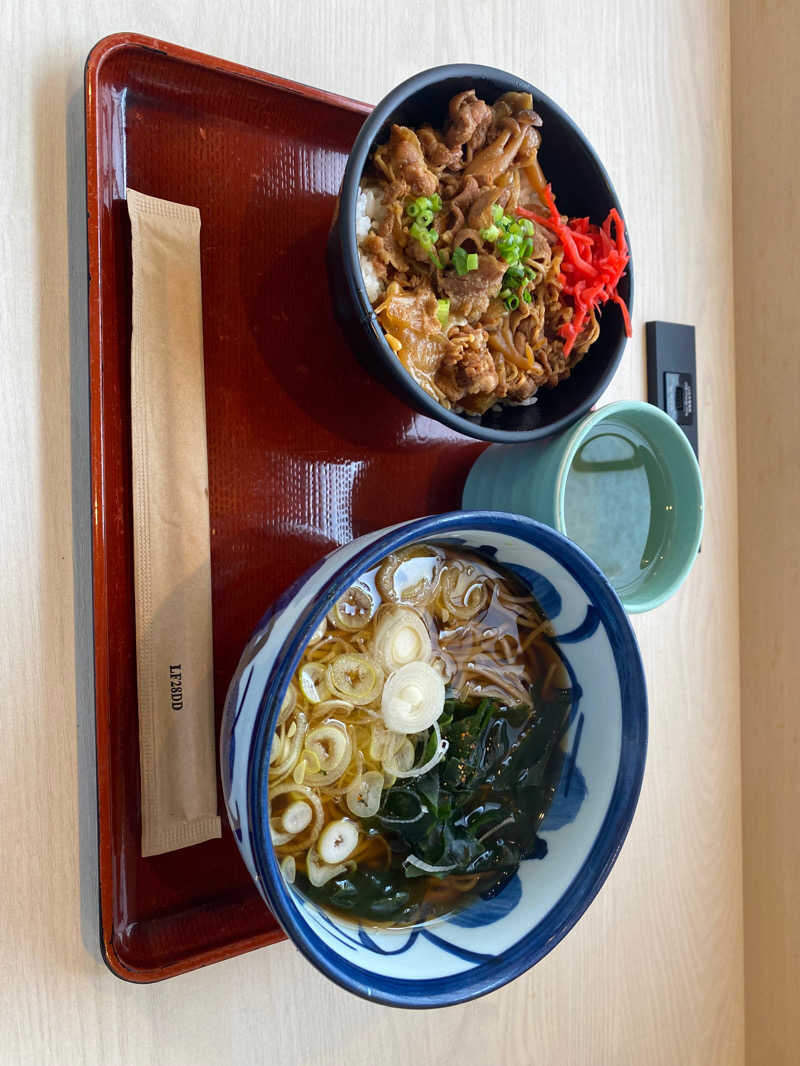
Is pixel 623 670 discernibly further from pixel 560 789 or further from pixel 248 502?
pixel 248 502

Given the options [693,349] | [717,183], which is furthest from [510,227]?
[717,183]

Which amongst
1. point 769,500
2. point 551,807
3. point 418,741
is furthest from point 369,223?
point 769,500

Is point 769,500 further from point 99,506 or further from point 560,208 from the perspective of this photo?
point 99,506

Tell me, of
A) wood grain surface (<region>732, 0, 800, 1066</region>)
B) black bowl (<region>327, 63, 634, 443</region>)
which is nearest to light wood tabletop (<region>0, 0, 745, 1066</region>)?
wood grain surface (<region>732, 0, 800, 1066</region>)

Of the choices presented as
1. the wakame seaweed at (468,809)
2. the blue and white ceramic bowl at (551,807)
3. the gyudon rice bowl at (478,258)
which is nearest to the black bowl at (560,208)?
the gyudon rice bowl at (478,258)

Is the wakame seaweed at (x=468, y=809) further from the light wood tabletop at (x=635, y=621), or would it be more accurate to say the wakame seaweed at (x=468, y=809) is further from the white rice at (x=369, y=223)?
the white rice at (x=369, y=223)
